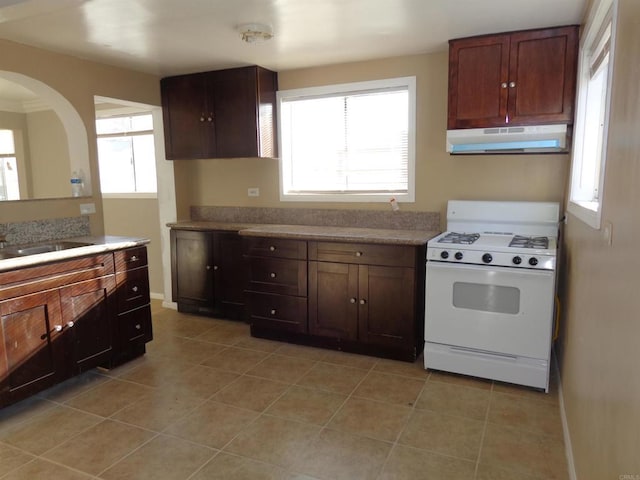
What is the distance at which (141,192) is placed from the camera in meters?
5.11

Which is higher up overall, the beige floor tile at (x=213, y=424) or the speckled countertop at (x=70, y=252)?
the speckled countertop at (x=70, y=252)

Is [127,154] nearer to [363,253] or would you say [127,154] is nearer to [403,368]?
[363,253]

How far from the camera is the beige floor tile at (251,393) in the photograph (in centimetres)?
273

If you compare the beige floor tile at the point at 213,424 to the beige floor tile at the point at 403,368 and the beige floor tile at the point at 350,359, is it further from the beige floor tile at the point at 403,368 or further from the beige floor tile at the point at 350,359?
the beige floor tile at the point at 403,368

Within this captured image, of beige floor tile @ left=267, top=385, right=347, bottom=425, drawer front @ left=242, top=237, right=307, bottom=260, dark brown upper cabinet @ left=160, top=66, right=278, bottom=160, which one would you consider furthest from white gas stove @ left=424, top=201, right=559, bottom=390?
dark brown upper cabinet @ left=160, top=66, right=278, bottom=160

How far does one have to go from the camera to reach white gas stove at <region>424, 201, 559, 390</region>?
272cm

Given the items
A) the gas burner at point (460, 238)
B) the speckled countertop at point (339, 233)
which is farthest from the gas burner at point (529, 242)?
the speckled countertop at point (339, 233)

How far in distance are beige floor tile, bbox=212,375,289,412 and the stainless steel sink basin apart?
1.42 m

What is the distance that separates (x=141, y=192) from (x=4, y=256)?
2350 mm

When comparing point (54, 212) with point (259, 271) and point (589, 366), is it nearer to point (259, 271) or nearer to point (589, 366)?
point (259, 271)

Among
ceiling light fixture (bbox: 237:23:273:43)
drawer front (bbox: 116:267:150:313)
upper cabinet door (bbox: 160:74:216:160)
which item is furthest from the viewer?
upper cabinet door (bbox: 160:74:216:160)

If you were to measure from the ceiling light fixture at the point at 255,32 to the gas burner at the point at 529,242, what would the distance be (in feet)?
6.88

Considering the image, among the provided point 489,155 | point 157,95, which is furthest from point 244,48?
point 489,155

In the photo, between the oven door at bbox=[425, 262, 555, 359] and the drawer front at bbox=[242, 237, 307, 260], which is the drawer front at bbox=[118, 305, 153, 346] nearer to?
the drawer front at bbox=[242, 237, 307, 260]
